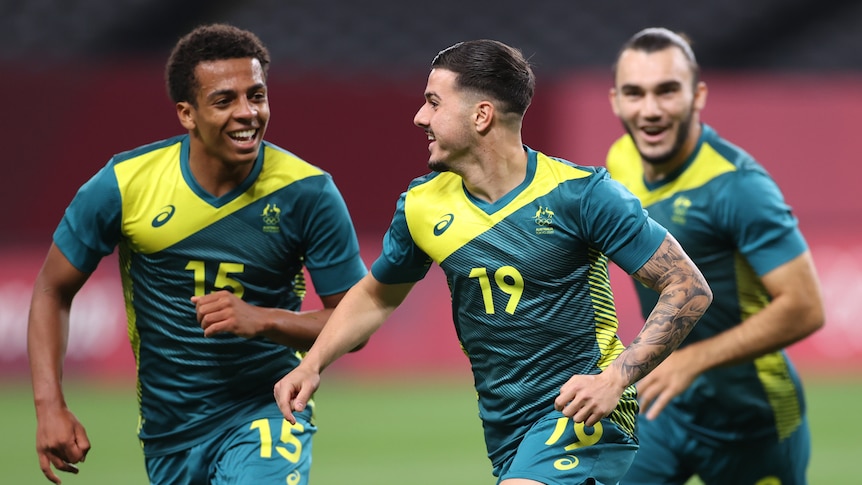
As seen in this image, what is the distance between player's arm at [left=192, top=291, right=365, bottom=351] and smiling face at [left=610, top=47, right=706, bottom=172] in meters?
1.76

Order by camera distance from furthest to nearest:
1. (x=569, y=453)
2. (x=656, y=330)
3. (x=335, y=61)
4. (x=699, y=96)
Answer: (x=335, y=61), (x=699, y=96), (x=569, y=453), (x=656, y=330)

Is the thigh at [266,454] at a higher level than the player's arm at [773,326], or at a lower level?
lower

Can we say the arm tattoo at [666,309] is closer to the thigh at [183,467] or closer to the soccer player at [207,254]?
the soccer player at [207,254]

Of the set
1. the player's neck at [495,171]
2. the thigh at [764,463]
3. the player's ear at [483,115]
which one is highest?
the player's ear at [483,115]

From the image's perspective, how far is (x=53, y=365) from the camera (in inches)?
203

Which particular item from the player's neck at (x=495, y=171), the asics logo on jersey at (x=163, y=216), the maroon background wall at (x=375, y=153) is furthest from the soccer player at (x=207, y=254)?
the maroon background wall at (x=375, y=153)

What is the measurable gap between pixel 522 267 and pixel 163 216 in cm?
157

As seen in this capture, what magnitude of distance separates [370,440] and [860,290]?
654 cm

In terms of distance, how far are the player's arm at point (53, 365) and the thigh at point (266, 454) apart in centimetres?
56

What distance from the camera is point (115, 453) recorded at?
1012cm

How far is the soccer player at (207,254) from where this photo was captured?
5.14m

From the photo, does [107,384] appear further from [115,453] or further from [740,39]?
[740,39]

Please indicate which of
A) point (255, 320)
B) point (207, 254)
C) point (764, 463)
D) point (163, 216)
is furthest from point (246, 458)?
point (764, 463)

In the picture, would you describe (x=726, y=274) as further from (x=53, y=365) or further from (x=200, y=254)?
(x=53, y=365)
